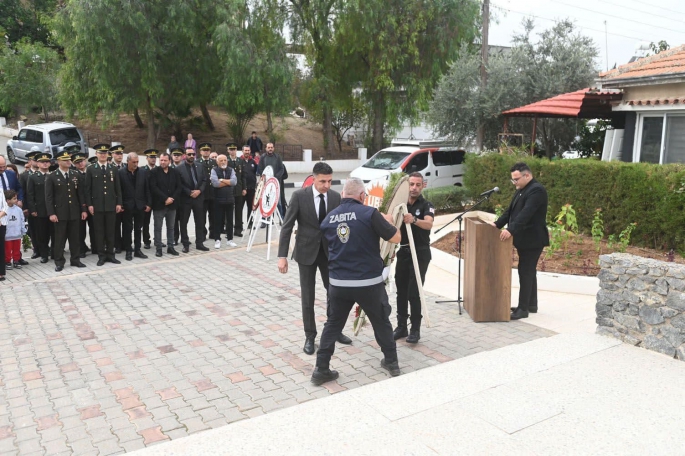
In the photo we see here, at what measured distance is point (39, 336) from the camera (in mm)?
6980

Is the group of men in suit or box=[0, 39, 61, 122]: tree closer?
the group of men in suit

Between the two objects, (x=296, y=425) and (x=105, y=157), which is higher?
(x=105, y=157)

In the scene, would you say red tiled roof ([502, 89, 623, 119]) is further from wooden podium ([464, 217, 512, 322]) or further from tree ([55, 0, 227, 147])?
tree ([55, 0, 227, 147])

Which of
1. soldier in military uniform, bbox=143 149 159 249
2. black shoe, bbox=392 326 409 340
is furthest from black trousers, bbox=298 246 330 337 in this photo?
soldier in military uniform, bbox=143 149 159 249

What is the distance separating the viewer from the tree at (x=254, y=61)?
81.1 feet

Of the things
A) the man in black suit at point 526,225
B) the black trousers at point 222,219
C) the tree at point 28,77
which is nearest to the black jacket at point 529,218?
the man in black suit at point 526,225

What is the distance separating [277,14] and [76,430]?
24319 mm

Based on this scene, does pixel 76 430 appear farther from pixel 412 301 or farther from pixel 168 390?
pixel 412 301

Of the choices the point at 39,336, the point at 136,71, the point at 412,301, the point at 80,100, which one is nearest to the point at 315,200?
the point at 412,301

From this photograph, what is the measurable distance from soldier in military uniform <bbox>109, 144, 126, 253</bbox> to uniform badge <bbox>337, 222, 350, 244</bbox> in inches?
265

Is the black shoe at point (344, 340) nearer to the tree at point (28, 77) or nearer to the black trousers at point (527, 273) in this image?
the black trousers at point (527, 273)

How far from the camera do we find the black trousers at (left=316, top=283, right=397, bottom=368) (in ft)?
17.6

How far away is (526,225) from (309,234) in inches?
106

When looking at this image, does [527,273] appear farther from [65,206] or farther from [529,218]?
[65,206]
